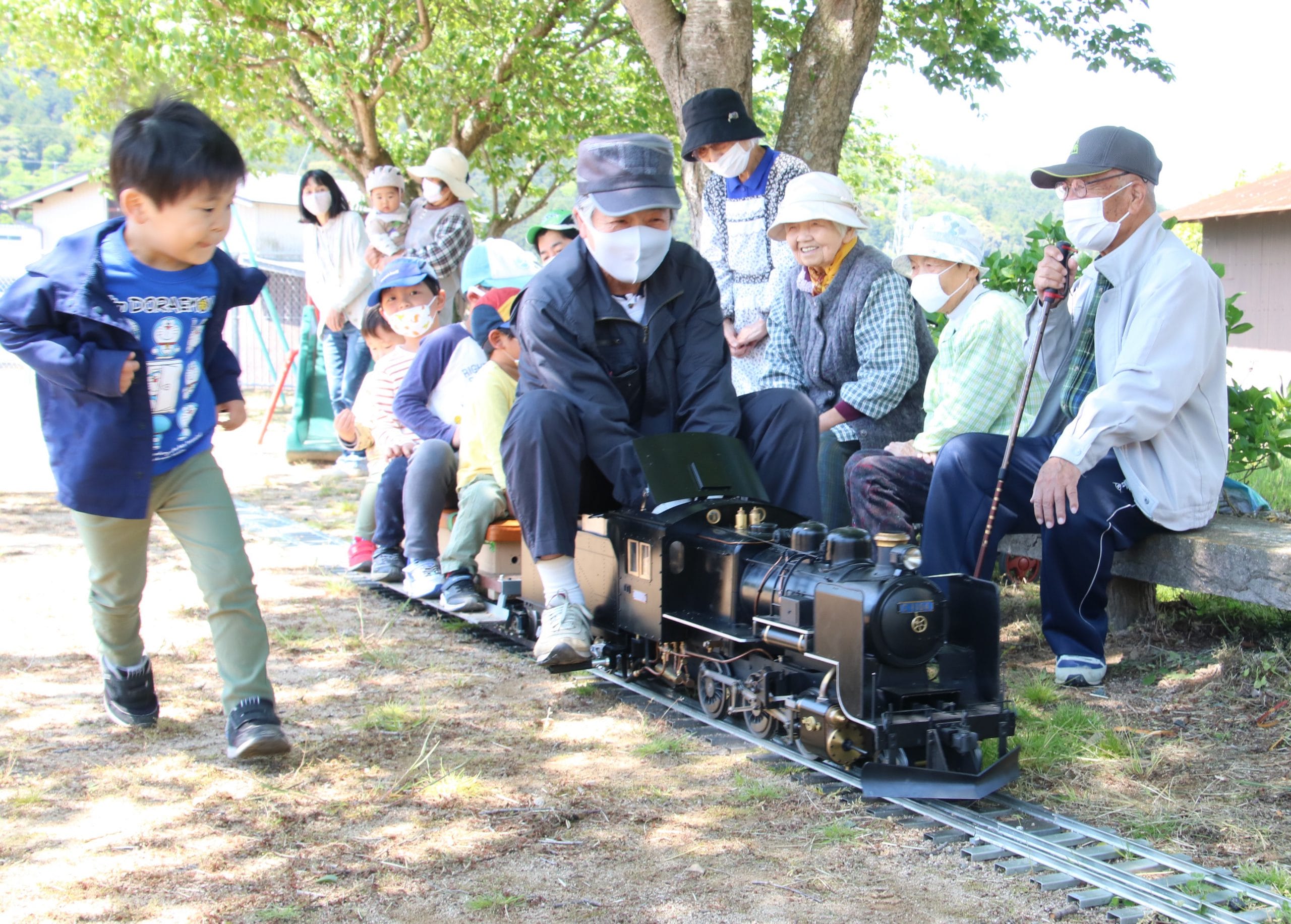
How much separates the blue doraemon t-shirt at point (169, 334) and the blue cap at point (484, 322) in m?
2.24

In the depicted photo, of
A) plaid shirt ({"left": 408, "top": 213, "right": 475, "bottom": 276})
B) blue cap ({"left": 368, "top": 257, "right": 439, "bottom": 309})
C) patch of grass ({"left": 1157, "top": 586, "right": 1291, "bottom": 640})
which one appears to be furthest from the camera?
plaid shirt ({"left": 408, "top": 213, "right": 475, "bottom": 276})

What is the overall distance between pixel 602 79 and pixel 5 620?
14029mm

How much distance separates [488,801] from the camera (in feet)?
11.7

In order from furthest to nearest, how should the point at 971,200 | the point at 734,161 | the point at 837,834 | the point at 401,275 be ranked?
the point at 971,200
the point at 401,275
the point at 734,161
the point at 837,834

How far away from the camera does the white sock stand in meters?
4.56

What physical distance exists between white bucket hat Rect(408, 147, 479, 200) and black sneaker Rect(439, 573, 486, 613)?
392 centimetres

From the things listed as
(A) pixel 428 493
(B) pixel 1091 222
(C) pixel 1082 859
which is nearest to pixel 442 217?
(A) pixel 428 493

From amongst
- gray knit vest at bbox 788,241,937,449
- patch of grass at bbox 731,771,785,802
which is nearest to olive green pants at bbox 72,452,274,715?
patch of grass at bbox 731,771,785,802

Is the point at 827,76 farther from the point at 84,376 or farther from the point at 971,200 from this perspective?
the point at 971,200

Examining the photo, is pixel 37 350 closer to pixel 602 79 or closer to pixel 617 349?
pixel 617 349

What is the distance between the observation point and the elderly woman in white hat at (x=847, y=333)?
5645mm

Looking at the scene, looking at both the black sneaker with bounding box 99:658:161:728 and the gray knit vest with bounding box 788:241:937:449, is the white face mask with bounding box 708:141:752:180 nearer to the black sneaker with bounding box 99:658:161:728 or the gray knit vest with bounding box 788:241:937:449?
the gray knit vest with bounding box 788:241:937:449

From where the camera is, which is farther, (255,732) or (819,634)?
(255,732)

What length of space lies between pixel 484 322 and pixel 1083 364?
289 centimetres
